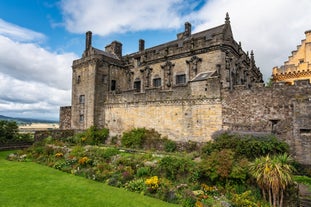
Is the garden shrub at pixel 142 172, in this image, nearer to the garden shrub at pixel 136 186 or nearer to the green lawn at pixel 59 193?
the garden shrub at pixel 136 186

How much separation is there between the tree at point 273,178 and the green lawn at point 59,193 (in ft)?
14.6

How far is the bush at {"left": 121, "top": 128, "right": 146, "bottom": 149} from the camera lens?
2103 cm

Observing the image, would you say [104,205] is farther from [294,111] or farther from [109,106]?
[109,106]

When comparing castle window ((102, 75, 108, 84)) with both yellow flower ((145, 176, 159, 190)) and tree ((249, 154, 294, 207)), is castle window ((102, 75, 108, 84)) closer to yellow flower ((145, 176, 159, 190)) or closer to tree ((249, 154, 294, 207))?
yellow flower ((145, 176, 159, 190))

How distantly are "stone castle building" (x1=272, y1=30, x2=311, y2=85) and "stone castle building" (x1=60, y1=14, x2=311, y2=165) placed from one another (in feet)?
14.1

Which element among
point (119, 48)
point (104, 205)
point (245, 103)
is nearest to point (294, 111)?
point (245, 103)

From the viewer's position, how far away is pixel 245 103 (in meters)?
16.1

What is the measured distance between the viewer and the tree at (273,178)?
8.81m

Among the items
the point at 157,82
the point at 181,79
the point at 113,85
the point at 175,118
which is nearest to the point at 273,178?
the point at 175,118

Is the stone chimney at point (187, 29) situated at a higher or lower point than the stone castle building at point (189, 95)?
higher

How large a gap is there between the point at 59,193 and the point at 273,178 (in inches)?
388

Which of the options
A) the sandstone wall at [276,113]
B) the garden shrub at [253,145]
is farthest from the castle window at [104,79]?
the garden shrub at [253,145]

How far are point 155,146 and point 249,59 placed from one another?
1901 cm

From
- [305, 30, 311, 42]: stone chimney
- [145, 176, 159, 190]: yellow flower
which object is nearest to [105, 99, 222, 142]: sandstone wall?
[145, 176, 159, 190]: yellow flower
